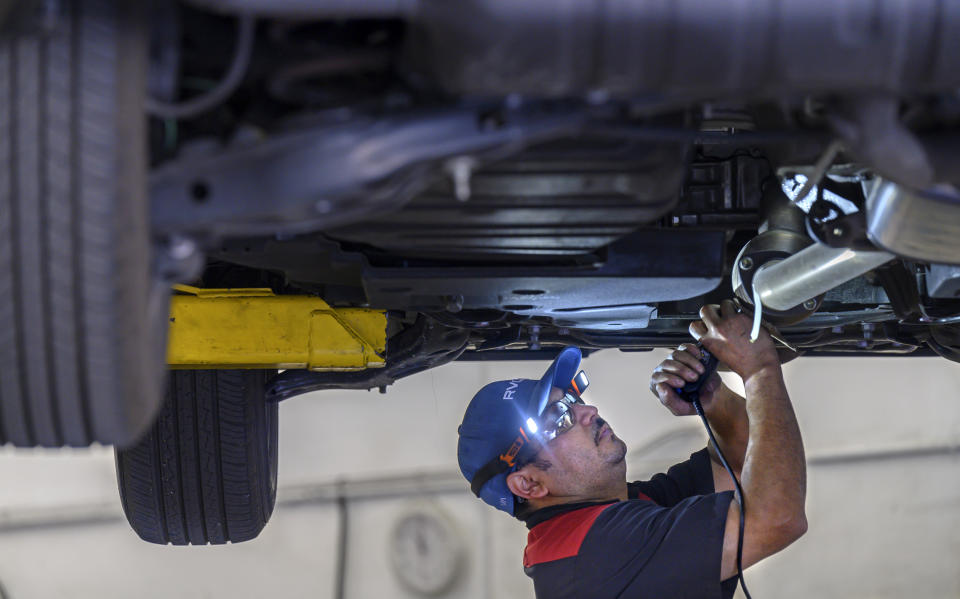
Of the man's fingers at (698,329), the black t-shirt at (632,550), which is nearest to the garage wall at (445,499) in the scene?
the black t-shirt at (632,550)

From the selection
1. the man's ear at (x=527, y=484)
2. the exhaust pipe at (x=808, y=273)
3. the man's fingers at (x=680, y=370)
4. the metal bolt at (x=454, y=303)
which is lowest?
the man's ear at (x=527, y=484)

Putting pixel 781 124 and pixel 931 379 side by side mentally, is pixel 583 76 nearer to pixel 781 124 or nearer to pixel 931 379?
pixel 781 124

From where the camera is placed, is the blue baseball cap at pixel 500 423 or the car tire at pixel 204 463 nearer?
the car tire at pixel 204 463

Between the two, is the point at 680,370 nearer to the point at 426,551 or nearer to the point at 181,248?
the point at 181,248

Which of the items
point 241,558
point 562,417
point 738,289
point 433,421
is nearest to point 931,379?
point 433,421

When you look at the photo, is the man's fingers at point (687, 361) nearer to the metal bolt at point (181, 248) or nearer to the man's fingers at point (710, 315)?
the man's fingers at point (710, 315)

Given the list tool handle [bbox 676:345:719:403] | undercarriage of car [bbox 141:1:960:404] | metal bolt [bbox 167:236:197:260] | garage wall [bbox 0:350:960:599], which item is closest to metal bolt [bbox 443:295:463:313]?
undercarriage of car [bbox 141:1:960:404]

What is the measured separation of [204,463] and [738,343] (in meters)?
1.16

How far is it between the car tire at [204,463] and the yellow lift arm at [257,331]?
0.16m

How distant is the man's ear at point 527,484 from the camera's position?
7.79 feet

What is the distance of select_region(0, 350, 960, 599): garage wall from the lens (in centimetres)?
592

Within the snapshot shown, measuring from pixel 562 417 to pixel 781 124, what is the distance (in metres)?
1.31

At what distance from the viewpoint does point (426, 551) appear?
6125 millimetres

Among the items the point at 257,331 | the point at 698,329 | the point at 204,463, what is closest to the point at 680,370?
the point at 698,329
